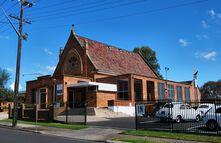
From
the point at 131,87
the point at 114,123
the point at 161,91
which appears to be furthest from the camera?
the point at 161,91

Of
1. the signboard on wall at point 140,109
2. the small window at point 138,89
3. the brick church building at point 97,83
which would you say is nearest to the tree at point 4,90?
the brick church building at point 97,83

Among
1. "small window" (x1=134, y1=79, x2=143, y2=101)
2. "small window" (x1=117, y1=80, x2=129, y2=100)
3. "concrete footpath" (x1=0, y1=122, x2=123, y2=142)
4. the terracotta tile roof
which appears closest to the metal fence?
"concrete footpath" (x1=0, y1=122, x2=123, y2=142)

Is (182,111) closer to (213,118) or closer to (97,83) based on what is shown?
(213,118)

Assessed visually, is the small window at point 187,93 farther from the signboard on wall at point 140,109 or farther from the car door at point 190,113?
the car door at point 190,113

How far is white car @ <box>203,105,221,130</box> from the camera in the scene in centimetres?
1802

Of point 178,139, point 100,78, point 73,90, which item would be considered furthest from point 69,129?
point 100,78

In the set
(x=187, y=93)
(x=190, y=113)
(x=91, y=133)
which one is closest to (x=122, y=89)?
(x=187, y=93)

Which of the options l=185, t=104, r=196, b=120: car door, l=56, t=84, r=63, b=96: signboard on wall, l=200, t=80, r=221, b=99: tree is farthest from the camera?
l=200, t=80, r=221, b=99: tree

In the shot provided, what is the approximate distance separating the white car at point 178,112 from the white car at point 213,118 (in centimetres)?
58

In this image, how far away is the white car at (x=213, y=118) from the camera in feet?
59.1

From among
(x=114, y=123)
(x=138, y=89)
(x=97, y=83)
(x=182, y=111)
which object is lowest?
(x=114, y=123)

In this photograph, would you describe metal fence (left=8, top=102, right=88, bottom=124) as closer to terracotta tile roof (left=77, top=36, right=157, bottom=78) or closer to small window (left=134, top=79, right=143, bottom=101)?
small window (left=134, top=79, right=143, bottom=101)

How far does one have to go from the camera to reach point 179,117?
19.6 m

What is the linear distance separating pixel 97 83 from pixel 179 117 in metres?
22.0
